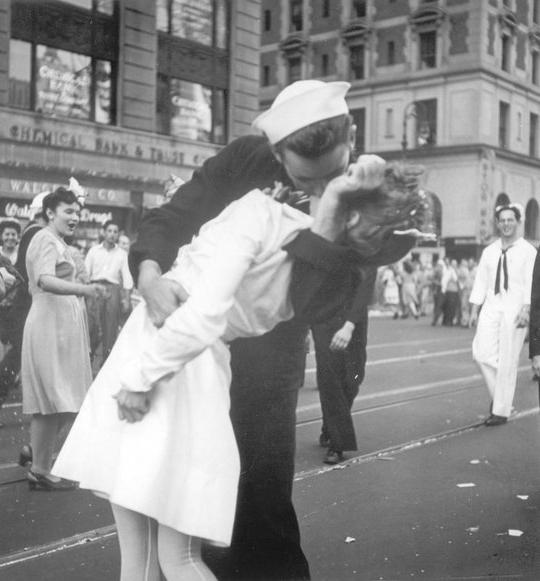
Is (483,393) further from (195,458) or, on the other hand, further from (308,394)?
(195,458)

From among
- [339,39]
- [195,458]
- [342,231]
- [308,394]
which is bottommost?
[308,394]

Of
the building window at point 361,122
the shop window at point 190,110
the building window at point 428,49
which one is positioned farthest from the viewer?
the building window at point 361,122

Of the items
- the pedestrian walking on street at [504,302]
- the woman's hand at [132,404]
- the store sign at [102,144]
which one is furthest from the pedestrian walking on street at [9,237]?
the store sign at [102,144]

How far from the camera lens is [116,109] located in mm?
22156

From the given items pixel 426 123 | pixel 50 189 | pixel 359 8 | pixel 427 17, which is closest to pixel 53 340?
pixel 50 189

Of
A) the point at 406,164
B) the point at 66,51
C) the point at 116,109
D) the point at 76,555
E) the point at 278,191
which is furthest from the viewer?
the point at 116,109

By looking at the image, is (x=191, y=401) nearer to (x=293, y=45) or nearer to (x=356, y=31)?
(x=293, y=45)

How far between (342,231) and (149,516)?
88cm

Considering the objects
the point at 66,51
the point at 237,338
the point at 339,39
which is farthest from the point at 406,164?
the point at 339,39

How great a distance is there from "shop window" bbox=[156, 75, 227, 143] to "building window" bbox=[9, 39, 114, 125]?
181 cm

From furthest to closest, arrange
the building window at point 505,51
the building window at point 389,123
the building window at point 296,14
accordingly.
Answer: the building window at point 389,123 < the building window at point 505,51 < the building window at point 296,14

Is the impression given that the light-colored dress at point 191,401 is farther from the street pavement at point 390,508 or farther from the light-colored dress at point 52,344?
the light-colored dress at point 52,344

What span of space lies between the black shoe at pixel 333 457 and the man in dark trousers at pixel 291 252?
3.36 m

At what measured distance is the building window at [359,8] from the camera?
33.8m
